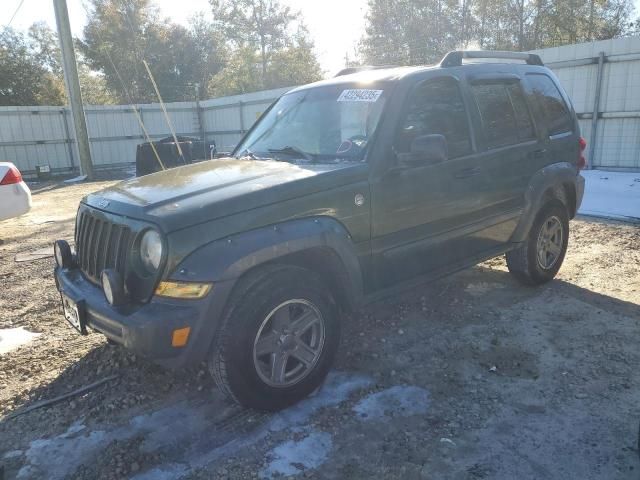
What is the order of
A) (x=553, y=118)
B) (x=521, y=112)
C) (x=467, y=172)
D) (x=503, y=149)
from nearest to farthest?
1. (x=467, y=172)
2. (x=503, y=149)
3. (x=521, y=112)
4. (x=553, y=118)

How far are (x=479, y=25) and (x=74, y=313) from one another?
3369 cm

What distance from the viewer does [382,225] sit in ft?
11.3

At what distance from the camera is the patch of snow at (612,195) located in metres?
7.79

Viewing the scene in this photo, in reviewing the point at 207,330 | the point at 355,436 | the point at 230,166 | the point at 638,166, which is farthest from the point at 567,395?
the point at 638,166

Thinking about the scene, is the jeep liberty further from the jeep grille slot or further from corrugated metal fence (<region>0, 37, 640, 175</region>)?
corrugated metal fence (<region>0, 37, 640, 175</region>)

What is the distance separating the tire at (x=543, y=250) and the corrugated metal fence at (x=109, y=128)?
1447 cm

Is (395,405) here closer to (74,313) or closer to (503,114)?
(74,313)

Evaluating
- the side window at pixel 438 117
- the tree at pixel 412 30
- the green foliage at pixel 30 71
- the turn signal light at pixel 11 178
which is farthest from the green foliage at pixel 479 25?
the side window at pixel 438 117

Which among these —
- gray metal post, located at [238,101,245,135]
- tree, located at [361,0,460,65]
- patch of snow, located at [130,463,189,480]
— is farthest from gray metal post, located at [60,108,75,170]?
tree, located at [361,0,460,65]

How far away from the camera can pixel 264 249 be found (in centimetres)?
283

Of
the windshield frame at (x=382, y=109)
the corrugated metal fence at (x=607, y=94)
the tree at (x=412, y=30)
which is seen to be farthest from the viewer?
the tree at (x=412, y=30)

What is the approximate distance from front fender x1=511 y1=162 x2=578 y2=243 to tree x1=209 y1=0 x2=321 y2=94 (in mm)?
35406

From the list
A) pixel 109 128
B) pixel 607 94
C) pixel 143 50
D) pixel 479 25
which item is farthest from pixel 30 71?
pixel 607 94

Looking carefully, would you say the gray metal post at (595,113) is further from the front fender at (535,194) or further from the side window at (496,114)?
the side window at (496,114)
